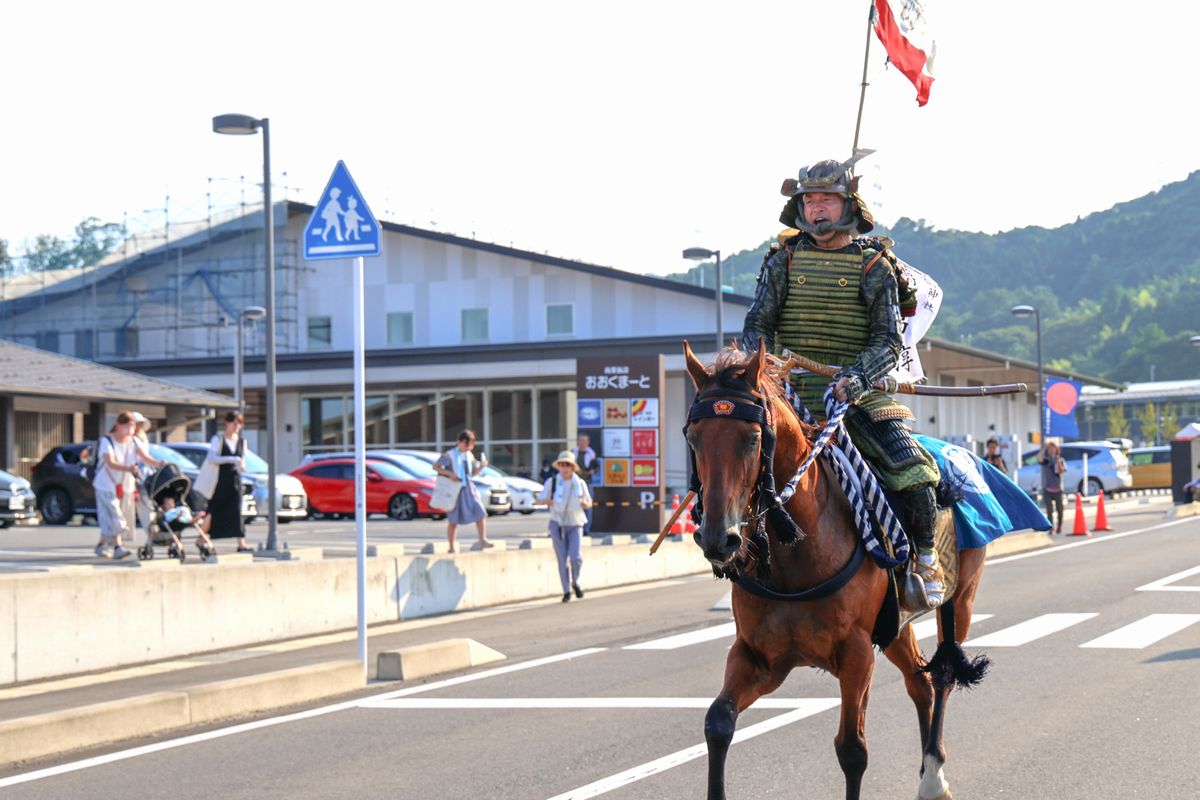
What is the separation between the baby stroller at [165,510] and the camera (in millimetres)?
19312

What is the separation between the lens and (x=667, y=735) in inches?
369

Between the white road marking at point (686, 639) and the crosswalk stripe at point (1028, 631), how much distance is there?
233 cm

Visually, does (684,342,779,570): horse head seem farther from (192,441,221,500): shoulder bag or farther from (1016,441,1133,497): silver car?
(1016,441,1133,497): silver car

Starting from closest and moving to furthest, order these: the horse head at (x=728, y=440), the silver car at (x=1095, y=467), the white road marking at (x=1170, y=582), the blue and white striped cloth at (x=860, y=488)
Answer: the horse head at (x=728, y=440), the blue and white striped cloth at (x=860, y=488), the white road marking at (x=1170, y=582), the silver car at (x=1095, y=467)

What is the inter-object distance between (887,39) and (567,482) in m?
11.8

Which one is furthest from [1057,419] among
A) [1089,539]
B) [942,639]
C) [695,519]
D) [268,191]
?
[695,519]

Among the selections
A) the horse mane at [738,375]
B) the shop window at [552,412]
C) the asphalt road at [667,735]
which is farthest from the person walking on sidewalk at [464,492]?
the shop window at [552,412]

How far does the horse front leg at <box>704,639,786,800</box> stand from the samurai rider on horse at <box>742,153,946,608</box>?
0.99 meters

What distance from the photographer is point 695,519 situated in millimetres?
5668

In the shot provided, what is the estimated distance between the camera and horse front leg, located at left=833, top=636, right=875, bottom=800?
20.1 feet

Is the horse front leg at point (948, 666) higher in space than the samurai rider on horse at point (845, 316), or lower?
lower

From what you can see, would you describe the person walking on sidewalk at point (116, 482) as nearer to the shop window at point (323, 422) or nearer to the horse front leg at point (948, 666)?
the horse front leg at point (948, 666)

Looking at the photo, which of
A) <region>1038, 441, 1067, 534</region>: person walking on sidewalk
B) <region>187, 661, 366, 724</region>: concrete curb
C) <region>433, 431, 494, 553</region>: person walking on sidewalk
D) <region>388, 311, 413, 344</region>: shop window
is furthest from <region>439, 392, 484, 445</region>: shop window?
<region>187, 661, 366, 724</region>: concrete curb

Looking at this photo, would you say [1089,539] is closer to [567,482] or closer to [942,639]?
[567,482]
